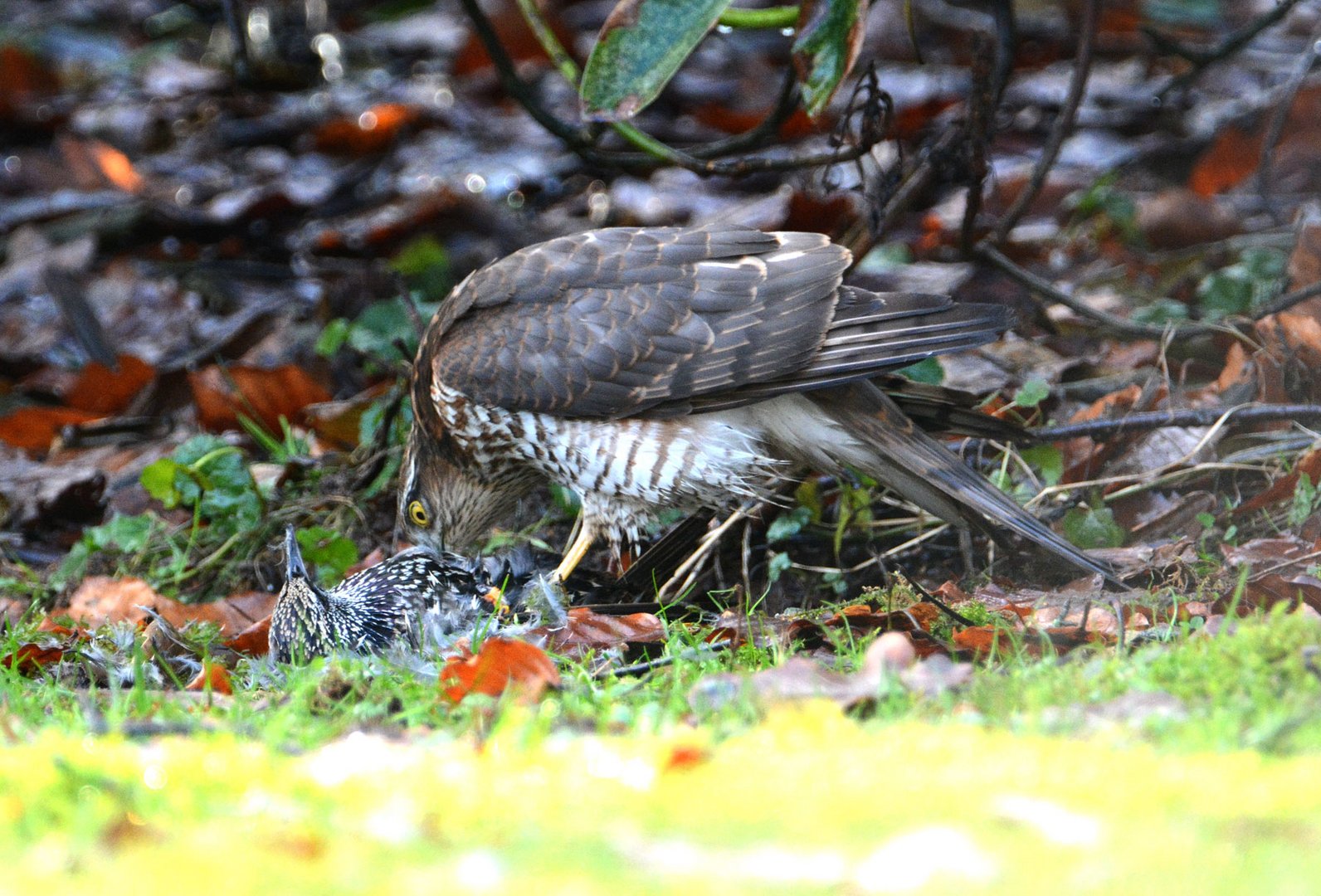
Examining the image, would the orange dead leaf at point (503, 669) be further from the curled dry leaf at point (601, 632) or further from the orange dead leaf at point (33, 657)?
the orange dead leaf at point (33, 657)

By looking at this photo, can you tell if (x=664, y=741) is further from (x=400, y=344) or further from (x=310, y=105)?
(x=310, y=105)

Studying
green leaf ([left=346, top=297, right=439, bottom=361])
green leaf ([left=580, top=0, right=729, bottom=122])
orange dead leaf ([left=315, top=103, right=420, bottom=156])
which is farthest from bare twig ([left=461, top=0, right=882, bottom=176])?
orange dead leaf ([left=315, top=103, right=420, bottom=156])

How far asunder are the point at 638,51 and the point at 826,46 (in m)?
0.60

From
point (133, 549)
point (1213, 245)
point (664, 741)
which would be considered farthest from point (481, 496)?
point (1213, 245)

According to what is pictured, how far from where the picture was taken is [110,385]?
671 cm

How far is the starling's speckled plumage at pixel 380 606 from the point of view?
158 inches

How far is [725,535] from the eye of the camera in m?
4.91

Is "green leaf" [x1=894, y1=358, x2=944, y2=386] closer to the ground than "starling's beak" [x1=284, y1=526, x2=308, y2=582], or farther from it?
farther from it

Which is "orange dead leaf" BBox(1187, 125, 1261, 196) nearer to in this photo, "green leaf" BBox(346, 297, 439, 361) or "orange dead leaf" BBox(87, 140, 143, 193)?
"green leaf" BBox(346, 297, 439, 361)

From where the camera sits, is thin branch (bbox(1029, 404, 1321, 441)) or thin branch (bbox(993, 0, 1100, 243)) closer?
thin branch (bbox(1029, 404, 1321, 441))

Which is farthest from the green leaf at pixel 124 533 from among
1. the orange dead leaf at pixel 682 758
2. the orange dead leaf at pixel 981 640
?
the orange dead leaf at pixel 682 758

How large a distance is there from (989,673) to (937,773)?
730 millimetres

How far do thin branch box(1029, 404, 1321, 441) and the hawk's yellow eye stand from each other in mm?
2141

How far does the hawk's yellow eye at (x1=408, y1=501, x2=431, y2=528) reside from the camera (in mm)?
4973
